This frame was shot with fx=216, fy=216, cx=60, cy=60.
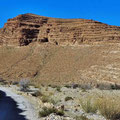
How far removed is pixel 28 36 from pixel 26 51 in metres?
12.2

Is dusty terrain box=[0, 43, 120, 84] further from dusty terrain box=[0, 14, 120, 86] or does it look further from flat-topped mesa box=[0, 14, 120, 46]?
flat-topped mesa box=[0, 14, 120, 46]

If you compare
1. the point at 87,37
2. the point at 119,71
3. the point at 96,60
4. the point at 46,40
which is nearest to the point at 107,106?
the point at 119,71

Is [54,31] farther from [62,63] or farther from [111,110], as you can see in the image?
[111,110]

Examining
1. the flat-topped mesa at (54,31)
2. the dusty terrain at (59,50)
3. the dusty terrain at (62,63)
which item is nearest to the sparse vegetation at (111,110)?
the dusty terrain at (59,50)

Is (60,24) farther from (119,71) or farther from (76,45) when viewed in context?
(119,71)

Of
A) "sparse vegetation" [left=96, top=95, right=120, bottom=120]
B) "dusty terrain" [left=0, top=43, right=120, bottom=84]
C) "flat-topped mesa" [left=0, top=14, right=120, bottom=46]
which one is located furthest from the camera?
"flat-topped mesa" [left=0, top=14, right=120, bottom=46]

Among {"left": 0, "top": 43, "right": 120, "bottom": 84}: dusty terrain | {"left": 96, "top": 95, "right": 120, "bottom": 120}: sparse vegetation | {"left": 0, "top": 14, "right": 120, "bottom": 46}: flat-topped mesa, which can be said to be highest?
{"left": 0, "top": 14, "right": 120, "bottom": 46}: flat-topped mesa

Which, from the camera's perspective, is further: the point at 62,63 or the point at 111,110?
the point at 62,63

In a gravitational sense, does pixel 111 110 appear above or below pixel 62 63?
below

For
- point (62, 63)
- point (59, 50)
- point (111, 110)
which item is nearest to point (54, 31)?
point (59, 50)

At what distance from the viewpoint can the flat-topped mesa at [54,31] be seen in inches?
2896

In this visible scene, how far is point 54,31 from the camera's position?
265 ft

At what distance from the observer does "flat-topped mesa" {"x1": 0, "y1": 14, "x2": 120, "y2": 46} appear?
241ft

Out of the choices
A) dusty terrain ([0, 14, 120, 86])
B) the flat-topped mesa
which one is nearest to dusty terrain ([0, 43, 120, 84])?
dusty terrain ([0, 14, 120, 86])
